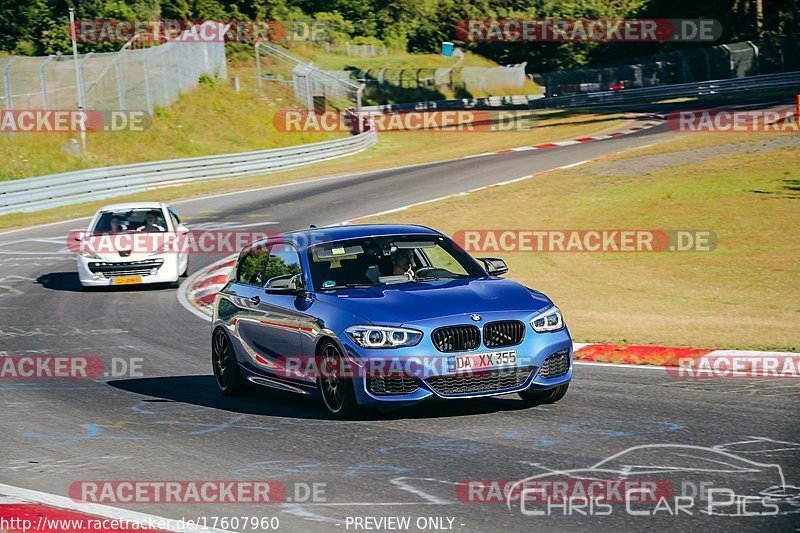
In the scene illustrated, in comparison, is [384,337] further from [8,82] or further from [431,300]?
[8,82]

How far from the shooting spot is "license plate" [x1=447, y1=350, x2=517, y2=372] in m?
8.86

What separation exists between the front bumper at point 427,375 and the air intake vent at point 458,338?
56 mm

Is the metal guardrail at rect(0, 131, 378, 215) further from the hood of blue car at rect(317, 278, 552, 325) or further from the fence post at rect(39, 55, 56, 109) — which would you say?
the hood of blue car at rect(317, 278, 552, 325)

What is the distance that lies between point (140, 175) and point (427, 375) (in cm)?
3065

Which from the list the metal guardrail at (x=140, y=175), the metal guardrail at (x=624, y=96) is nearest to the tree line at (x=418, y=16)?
the metal guardrail at (x=624, y=96)

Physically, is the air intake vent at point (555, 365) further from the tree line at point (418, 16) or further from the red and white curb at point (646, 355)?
the tree line at point (418, 16)

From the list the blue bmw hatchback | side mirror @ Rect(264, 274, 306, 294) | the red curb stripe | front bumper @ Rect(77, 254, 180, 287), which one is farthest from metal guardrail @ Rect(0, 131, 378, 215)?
side mirror @ Rect(264, 274, 306, 294)

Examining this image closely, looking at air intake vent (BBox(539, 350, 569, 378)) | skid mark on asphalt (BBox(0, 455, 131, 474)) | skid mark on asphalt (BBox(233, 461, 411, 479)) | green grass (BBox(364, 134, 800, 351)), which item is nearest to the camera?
skid mark on asphalt (BBox(233, 461, 411, 479))

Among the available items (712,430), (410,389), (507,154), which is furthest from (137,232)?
(507,154)

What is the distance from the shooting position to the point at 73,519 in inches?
256

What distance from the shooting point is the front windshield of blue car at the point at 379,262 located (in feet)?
33.0

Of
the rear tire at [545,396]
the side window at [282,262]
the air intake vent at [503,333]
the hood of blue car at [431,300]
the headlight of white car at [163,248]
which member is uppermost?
the side window at [282,262]

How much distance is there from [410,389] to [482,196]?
22.0 meters

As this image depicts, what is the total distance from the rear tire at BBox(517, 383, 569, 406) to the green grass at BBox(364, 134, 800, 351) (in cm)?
347
